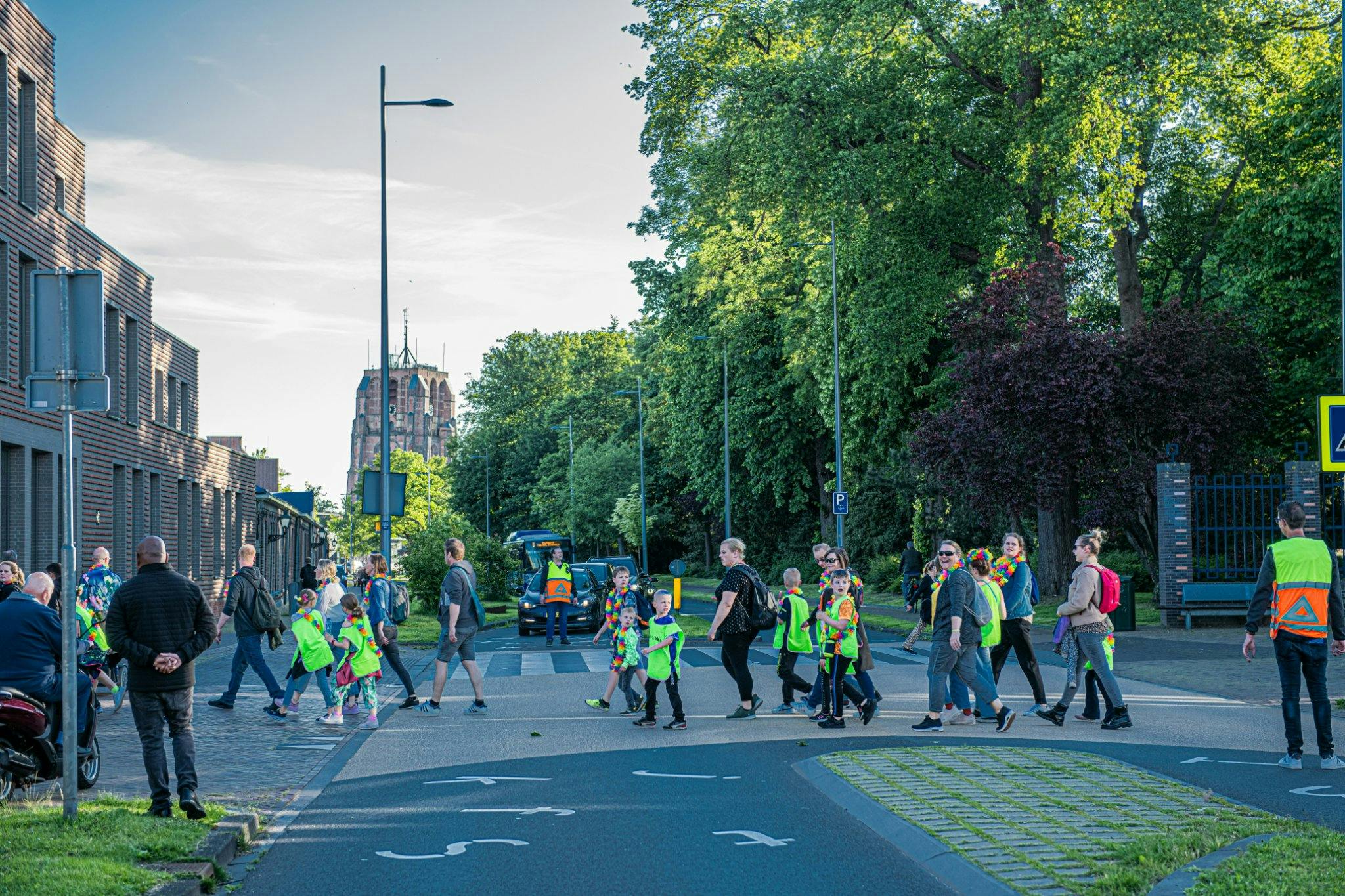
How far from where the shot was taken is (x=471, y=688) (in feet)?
58.0

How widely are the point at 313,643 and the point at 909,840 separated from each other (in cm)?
831

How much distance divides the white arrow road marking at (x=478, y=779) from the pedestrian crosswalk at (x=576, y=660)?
8.99 metres

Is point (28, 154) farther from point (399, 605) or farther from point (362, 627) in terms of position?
point (362, 627)

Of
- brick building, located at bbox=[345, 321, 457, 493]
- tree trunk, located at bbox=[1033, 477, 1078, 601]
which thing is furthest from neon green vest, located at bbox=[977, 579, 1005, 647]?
brick building, located at bbox=[345, 321, 457, 493]

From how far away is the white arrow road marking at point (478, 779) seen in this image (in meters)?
9.92

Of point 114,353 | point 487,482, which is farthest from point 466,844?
point 487,482

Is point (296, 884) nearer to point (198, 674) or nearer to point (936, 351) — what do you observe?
point (198, 674)

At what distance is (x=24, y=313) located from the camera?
22.3m

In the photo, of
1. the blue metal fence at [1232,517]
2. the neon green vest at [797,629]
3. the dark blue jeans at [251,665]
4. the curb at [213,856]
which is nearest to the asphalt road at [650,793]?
the curb at [213,856]

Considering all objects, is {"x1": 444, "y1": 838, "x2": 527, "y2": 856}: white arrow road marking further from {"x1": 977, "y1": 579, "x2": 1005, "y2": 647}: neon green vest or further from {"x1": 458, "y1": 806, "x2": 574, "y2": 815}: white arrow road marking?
{"x1": 977, "y1": 579, "x2": 1005, "y2": 647}: neon green vest

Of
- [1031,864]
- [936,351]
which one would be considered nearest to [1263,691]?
[1031,864]

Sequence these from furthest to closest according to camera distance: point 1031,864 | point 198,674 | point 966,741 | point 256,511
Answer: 1. point 256,511
2. point 198,674
3. point 966,741
4. point 1031,864

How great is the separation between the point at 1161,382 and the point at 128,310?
2020 cm

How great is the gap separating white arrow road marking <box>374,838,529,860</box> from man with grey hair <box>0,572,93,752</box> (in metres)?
2.73
